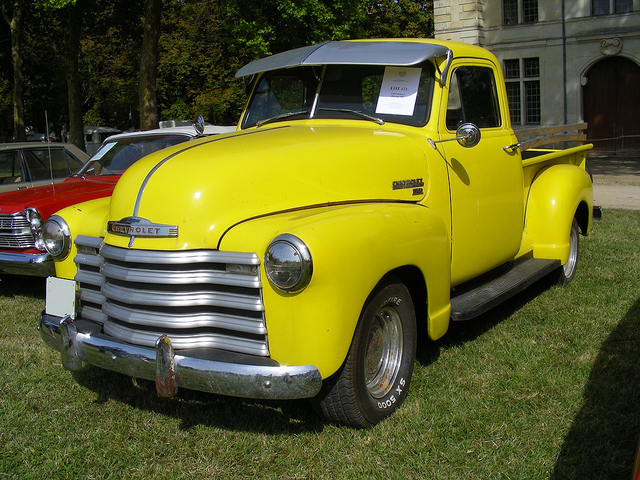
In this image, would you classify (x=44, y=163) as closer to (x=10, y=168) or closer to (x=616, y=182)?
(x=10, y=168)

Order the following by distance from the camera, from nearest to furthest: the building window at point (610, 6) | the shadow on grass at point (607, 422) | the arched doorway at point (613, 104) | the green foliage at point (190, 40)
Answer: the shadow on grass at point (607, 422) → the green foliage at point (190, 40) → the building window at point (610, 6) → the arched doorway at point (613, 104)

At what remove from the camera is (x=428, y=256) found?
12.4ft

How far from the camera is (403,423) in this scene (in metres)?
3.65

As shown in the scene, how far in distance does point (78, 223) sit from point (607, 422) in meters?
3.31

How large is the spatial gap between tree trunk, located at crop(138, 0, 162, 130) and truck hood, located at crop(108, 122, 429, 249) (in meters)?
10.2

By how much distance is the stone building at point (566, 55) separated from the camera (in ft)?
74.5

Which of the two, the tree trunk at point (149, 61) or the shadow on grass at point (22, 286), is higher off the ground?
the tree trunk at point (149, 61)

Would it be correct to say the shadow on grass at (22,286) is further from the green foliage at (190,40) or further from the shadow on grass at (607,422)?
the green foliage at (190,40)

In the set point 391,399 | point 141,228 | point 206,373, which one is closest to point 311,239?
point 206,373

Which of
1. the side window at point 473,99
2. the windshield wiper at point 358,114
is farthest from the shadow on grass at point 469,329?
the side window at point 473,99

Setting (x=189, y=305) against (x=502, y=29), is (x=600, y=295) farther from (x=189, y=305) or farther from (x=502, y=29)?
(x=502, y=29)

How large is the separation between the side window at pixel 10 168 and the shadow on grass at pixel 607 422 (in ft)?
24.1

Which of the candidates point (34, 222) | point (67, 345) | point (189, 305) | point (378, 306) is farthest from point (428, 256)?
point (34, 222)

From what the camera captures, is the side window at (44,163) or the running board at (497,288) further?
the side window at (44,163)
